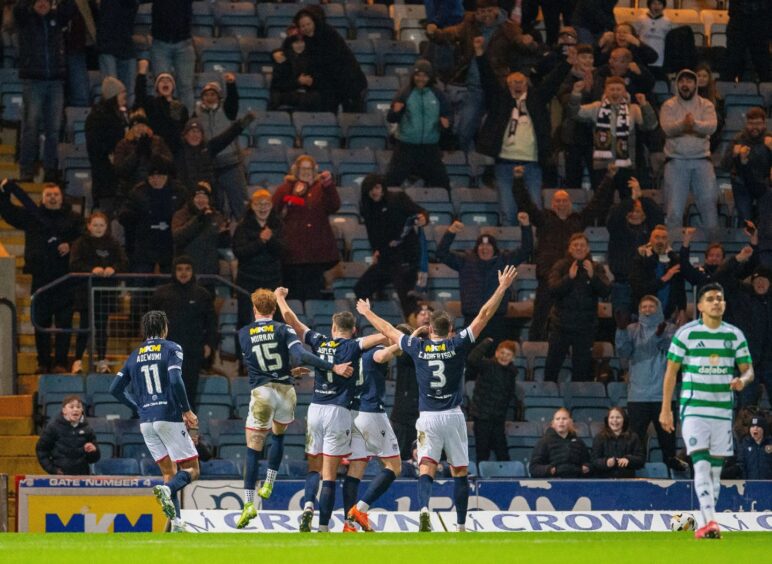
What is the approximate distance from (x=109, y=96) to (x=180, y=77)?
149 centimetres

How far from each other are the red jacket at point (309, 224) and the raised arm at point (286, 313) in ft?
11.6

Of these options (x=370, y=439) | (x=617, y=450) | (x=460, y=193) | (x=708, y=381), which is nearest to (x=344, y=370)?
(x=370, y=439)

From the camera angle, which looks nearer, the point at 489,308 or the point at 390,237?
the point at 489,308

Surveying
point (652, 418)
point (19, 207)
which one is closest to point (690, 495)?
point (652, 418)

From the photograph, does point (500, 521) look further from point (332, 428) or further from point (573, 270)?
point (573, 270)

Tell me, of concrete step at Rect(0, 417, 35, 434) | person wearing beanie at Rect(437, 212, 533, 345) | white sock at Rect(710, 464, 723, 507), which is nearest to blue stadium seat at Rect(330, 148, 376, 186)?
person wearing beanie at Rect(437, 212, 533, 345)

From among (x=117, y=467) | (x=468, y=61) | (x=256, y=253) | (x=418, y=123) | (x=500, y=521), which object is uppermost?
(x=468, y=61)

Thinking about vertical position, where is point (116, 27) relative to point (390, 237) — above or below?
above

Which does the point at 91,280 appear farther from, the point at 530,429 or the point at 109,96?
the point at 530,429

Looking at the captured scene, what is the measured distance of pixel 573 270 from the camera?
21.1m

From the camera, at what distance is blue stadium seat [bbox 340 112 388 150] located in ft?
80.8

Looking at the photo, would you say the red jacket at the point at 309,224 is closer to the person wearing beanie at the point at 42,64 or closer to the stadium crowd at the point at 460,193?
the stadium crowd at the point at 460,193

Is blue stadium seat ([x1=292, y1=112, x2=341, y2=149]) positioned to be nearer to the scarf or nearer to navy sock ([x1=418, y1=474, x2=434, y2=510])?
the scarf

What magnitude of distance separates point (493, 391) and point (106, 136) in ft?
19.5
